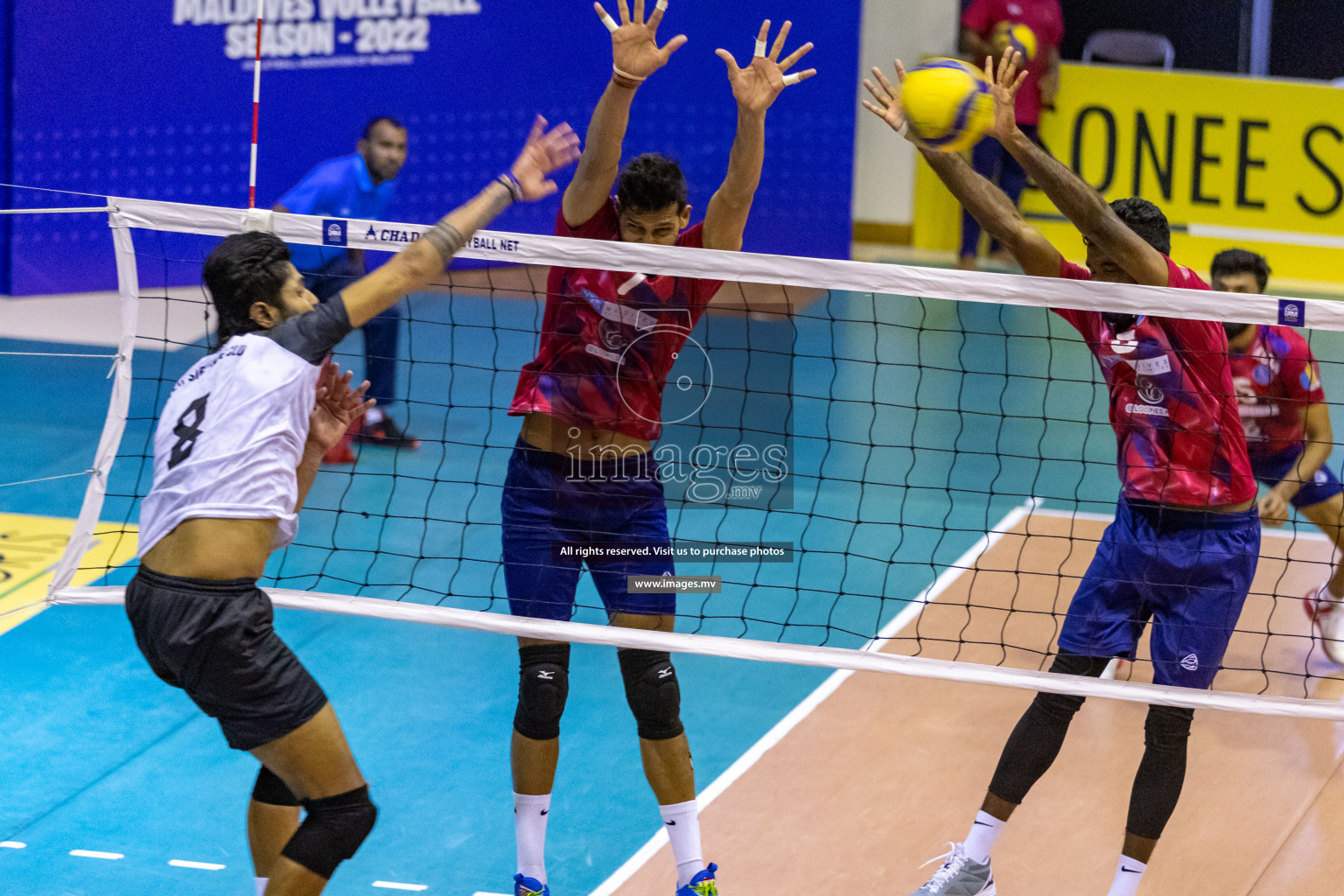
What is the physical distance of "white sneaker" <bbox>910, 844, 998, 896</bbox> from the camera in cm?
409

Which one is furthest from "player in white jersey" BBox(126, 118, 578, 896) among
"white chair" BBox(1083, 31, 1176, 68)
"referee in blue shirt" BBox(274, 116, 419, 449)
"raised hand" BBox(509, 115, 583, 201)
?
"white chair" BBox(1083, 31, 1176, 68)

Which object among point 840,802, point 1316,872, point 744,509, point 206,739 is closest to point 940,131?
point 840,802

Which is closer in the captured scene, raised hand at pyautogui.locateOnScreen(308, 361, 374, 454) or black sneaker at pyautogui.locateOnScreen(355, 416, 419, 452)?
raised hand at pyautogui.locateOnScreen(308, 361, 374, 454)

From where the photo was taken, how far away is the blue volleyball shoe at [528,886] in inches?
158

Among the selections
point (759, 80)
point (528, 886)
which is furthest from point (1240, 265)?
point (528, 886)

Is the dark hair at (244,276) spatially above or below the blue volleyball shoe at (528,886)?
above

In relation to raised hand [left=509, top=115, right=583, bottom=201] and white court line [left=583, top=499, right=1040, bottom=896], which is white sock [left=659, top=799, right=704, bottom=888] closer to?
white court line [left=583, top=499, right=1040, bottom=896]

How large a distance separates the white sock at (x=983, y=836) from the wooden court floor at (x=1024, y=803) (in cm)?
25

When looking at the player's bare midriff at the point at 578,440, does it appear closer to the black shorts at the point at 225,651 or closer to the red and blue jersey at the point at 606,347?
the red and blue jersey at the point at 606,347

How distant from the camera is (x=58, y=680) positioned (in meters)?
5.48

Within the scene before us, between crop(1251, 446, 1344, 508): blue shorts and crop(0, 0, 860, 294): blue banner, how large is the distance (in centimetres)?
652

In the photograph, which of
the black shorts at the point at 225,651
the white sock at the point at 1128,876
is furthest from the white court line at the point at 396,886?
the white sock at the point at 1128,876

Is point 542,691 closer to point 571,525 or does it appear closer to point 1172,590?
point 571,525

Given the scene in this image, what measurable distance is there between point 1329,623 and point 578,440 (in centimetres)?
355
